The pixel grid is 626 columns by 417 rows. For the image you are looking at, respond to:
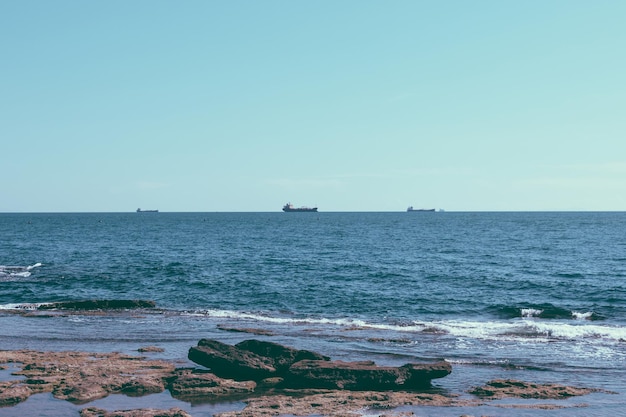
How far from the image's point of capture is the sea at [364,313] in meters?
28.5

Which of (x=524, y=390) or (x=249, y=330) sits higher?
(x=524, y=390)

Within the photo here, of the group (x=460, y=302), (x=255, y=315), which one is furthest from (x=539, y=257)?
(x=255, y=315)

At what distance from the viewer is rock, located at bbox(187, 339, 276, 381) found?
2731 cm

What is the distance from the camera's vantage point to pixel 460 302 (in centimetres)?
5241

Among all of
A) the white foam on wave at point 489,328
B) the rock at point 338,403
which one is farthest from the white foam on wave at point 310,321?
the rock at point 338,403

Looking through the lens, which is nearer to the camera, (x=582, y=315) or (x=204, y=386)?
(x=204, y=386)

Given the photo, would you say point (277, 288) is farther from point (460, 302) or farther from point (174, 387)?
point (174, 387)

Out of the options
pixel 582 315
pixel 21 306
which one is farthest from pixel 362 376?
pixel 21 306

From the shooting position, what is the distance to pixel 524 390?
84.5 ft

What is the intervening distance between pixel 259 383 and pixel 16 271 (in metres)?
53.3

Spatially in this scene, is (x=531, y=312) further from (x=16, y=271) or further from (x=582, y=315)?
(x=16, y=271)

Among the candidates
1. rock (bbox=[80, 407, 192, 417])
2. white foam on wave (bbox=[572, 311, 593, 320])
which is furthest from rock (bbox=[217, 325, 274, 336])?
white foam on wave (bbox=[572, 311, 593, 320])

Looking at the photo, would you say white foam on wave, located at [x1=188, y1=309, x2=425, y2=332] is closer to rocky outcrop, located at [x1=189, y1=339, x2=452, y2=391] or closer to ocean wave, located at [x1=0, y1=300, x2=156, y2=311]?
ocean wave, located at [x1=0, y1=300, x2=156, y2=311]

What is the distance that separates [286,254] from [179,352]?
6497 cm
